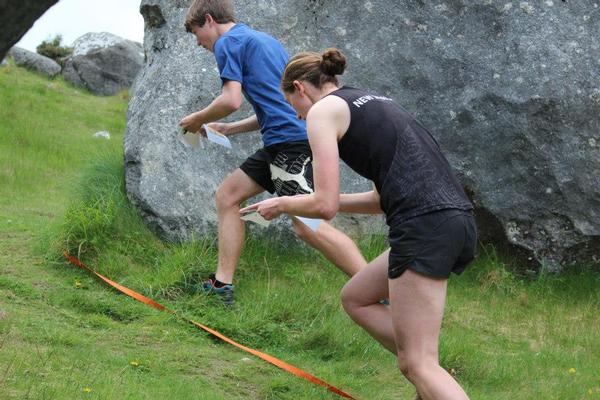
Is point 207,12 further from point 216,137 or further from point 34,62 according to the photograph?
point 34,62

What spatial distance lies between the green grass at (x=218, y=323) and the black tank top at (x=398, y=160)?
1.44 meters

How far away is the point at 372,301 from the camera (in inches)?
182

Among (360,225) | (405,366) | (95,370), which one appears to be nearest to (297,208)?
(405,366)

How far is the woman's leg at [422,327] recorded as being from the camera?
13.3ft

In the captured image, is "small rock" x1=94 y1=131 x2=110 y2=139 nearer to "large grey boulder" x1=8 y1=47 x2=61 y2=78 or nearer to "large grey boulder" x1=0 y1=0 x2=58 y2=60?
"large grey boulder" x1=8 y1=47 x2=61 y2=78

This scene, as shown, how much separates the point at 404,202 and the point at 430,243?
208mm

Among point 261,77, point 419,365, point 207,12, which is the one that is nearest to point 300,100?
point 419,365

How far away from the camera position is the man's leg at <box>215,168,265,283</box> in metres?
6.34

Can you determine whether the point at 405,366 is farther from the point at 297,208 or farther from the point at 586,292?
the point at 586,292

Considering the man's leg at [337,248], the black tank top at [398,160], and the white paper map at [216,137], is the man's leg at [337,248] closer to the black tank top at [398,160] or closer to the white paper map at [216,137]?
the white paper map at [216,137]

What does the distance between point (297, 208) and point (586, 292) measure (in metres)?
3.49

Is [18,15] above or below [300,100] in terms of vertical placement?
above

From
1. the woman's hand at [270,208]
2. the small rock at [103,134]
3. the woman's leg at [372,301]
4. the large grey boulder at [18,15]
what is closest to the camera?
the large grey boulder at [18,15]

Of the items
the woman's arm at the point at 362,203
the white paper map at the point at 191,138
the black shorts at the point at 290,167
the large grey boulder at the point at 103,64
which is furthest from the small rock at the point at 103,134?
the woman's arm at the point at 362,203
